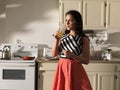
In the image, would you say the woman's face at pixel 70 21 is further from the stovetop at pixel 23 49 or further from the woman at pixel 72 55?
the stovetop at pixel 23 49

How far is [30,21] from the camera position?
450 cm

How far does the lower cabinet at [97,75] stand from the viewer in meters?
3.92

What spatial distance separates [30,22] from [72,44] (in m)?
2.13

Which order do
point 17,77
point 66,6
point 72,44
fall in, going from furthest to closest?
point 66,6 → point 17,77 → point 72,44

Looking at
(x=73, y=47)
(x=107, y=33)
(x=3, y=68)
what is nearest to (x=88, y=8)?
(x=107, y=33)

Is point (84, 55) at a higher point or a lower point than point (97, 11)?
lower

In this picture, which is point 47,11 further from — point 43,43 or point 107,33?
point 107,33

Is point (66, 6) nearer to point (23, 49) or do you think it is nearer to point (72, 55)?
point (23, 49)

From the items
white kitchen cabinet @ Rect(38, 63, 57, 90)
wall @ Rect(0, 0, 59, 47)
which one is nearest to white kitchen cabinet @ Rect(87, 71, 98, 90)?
white kitchen cabinet @ Rect(38, 63, 57, 90)

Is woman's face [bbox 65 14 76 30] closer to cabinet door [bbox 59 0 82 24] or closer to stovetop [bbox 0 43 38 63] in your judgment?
cabinet door [bbox 59 0 82 24]

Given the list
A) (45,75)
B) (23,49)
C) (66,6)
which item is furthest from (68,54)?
(23,49)

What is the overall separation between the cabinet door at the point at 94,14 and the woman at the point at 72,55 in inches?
66.6

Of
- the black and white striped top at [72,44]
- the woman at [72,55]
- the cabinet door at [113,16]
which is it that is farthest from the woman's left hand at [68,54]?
the cabinet door at [113,16]

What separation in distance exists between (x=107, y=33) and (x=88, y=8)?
586mm
